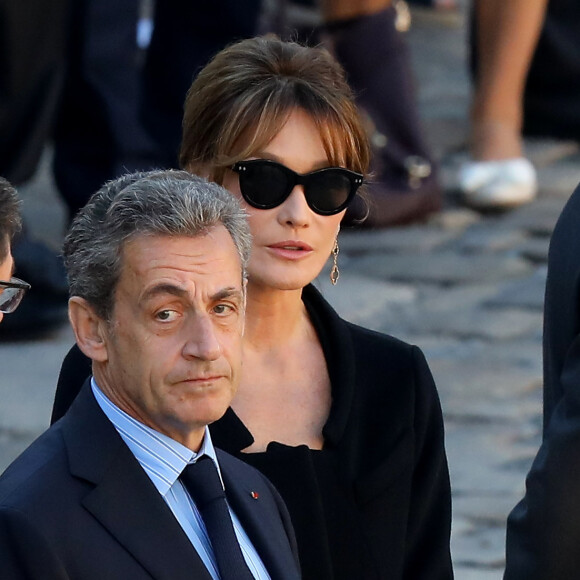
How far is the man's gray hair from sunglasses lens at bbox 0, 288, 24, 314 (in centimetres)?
8

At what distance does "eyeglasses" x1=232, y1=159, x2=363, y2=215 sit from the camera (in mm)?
2664

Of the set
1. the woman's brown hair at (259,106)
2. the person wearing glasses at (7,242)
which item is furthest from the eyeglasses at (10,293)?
the woman's brown hair at (259,106)

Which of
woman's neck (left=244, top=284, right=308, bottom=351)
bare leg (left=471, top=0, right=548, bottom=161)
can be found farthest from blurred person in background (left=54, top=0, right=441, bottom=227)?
woman's neck (left=244, top=284, right=308, bottom=351)

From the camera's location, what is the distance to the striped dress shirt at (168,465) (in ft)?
6.93

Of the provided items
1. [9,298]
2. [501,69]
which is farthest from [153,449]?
[501,69]

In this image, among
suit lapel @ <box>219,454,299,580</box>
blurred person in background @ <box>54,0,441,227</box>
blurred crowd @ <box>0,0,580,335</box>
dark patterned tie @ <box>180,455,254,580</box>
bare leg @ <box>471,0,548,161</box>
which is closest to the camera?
dark patterned tie @ <box>180,455,254,580</box>

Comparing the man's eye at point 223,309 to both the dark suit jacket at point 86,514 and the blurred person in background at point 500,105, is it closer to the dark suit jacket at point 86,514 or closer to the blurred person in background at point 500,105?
the dark suit jacket at point 86,514

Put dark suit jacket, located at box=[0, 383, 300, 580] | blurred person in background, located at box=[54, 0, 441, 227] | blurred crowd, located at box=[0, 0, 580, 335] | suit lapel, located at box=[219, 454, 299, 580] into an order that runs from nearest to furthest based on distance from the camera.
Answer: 1. dark suit jacket, located at box=[0, 383, 300, 580]
2. suit lapel, located at box=[219, 454, 299, 580]
3. blurred crowd, located at box=[0, 0, 580, 335]
4. blurred person in background, located at box=[54, 0, 441, 227]

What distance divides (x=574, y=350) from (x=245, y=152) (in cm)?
71

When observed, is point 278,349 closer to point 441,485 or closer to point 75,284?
point 441,485

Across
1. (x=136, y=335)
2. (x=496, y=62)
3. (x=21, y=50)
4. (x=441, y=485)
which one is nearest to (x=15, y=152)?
(x=21, y=50)

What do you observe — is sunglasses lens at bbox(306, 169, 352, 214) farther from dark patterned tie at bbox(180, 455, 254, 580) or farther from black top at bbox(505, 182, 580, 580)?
dark patterned tie at bbox(180, 455, 254, 580)

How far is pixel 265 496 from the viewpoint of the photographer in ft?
7.69

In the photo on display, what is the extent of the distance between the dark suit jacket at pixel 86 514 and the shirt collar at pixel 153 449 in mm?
20
